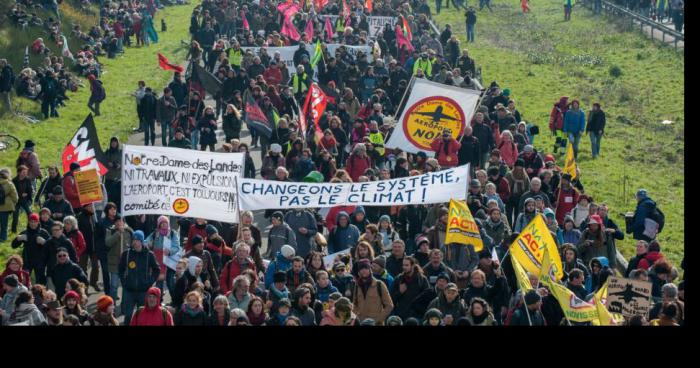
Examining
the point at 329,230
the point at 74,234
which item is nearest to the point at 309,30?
the point at 329,230

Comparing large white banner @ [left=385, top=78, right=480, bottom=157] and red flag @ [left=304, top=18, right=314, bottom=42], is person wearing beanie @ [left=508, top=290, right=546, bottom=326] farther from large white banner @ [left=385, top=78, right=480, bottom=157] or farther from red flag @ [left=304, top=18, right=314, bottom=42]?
red flag @ [left=304, top=18, right=314, bottom=42]

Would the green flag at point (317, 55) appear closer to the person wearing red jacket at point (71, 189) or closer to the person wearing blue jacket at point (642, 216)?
the person wearing red jacket at point (71, 189)

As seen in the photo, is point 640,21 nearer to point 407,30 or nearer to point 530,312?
point 407,30

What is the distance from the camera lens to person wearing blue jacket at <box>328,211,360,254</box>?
747 inches

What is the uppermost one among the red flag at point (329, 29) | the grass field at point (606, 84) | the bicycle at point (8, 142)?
the red flag at point (329, 29)

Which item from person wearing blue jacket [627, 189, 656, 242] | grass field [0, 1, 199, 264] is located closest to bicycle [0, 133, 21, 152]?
grass field [0, 1, 199, 264]

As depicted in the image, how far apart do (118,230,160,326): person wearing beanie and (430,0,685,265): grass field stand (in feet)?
31.1

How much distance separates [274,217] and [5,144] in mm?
13205

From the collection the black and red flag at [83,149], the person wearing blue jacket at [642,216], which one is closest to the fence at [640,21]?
the person wearing blue jacket at [642,216]

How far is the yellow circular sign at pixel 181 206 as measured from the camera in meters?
18.7

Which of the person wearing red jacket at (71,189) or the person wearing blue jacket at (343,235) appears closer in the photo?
the person wearing blue jacket at (343,235)

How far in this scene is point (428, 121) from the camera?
76.6 ft

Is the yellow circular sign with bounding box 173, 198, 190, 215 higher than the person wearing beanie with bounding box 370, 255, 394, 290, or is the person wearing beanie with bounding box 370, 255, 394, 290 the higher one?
the yellow circular sign with bounding box 173, 198, 190, 215

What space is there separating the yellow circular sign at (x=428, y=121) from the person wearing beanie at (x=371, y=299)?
7269mm
